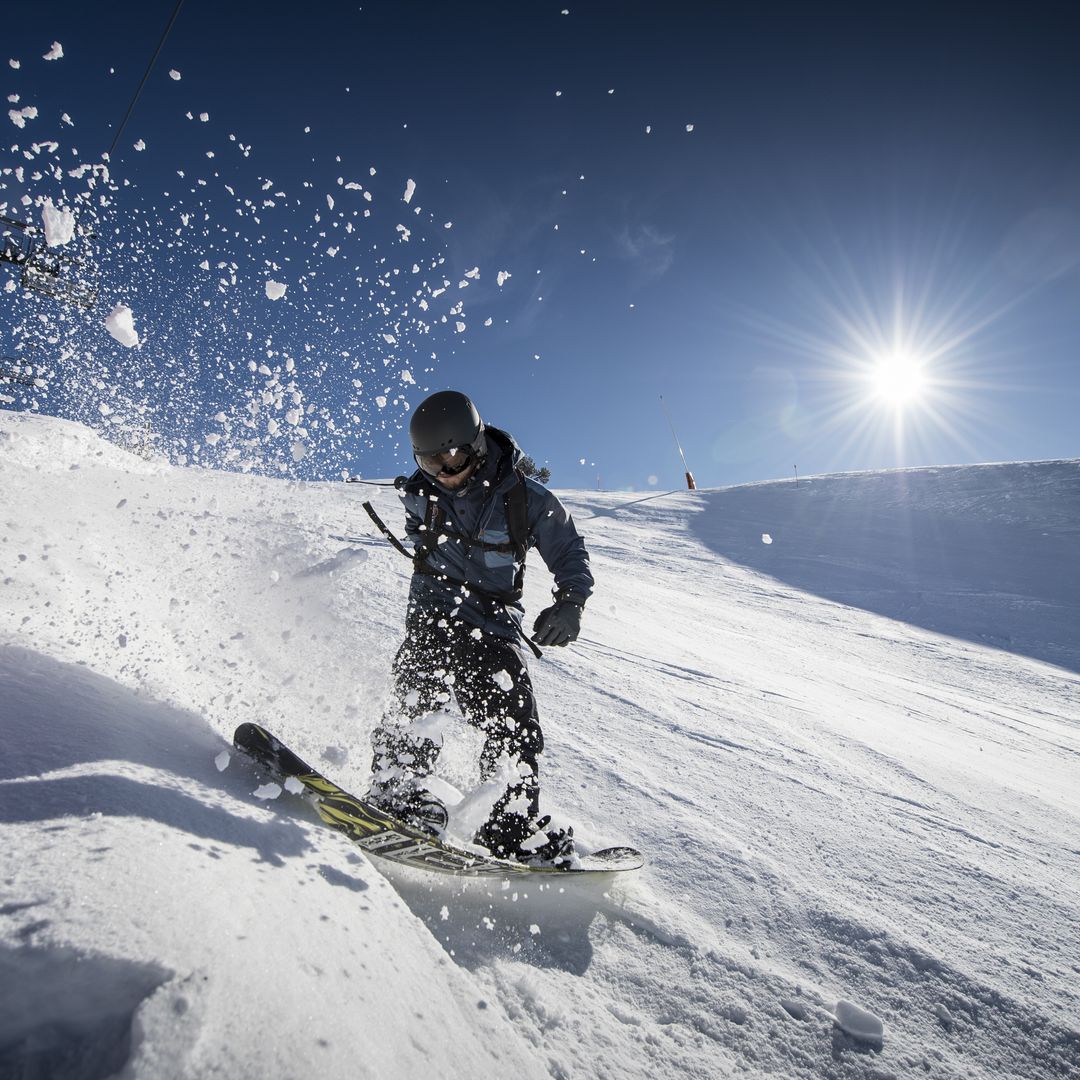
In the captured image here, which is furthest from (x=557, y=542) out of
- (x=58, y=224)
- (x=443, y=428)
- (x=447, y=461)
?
(x=58, y=224)

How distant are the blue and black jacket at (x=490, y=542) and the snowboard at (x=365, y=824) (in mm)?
1091

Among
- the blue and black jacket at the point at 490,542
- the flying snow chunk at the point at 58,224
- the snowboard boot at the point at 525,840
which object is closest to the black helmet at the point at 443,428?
the blue and black jacket at the point at 490,542

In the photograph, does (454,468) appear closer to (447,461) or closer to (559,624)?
(447,461)

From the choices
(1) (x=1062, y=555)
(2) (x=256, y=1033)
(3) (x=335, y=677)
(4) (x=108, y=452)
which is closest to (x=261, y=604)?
(3) (x=335, y=677)

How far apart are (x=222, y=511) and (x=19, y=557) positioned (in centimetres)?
647

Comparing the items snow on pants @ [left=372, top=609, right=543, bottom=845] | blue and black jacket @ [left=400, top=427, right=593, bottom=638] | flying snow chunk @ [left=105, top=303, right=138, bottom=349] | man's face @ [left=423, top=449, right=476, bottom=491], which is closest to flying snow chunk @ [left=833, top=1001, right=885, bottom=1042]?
snow on pants @ [left=372, top=609, right=543, bottom=845]

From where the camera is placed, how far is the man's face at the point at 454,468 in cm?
299

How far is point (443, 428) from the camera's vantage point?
116 inches

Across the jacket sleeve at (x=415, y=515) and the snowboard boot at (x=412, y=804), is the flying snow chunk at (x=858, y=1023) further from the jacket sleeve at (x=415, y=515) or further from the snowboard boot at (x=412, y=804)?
the jacket sleeve at (x=415, y=515)

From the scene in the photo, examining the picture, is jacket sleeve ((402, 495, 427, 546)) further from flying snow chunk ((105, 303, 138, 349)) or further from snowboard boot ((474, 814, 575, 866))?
flying snow chunk ((105, 303, 138, 349))

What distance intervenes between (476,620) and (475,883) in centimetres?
128

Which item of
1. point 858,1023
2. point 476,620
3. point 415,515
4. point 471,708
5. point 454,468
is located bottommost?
point 858,1023

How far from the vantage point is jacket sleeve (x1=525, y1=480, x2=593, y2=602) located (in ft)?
10.6

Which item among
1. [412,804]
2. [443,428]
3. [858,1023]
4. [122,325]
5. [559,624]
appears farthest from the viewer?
[122,325]
